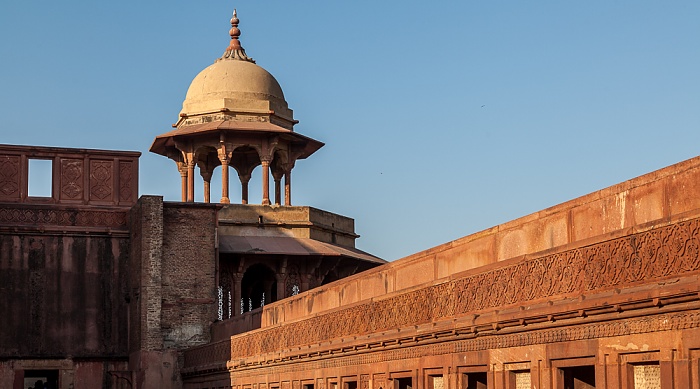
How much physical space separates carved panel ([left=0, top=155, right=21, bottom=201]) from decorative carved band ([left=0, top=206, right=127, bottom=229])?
407mm

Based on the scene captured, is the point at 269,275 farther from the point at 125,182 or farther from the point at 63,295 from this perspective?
the point at 63,295

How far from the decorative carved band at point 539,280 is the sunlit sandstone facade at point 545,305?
0.05 feet

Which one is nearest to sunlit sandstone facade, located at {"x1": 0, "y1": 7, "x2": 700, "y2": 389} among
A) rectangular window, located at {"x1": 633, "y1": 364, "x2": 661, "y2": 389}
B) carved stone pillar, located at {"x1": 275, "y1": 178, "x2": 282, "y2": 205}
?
rectangular window, located at {"x1": 633, "y1": 364, "x2": 661, "y2": 389}

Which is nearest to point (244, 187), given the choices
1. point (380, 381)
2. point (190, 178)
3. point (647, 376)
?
point (190, 178)

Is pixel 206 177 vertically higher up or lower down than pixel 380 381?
higher up

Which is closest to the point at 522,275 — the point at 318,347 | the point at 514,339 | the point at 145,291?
the point at 514,339

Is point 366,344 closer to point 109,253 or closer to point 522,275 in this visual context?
point 522,275

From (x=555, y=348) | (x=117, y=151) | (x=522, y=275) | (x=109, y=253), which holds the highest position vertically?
(x=117, y=151)

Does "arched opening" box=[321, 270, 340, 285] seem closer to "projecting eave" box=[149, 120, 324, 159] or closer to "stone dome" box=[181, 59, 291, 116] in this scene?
"projecting eave" box=[149, 120, 324, 159]

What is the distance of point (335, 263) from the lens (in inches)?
1474

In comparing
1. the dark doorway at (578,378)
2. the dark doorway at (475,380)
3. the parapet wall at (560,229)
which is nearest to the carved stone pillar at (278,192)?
the parapet wall at (560,229)

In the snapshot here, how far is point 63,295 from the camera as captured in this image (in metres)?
30.4

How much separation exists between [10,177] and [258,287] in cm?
1011

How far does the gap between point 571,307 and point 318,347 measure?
8903 mm
